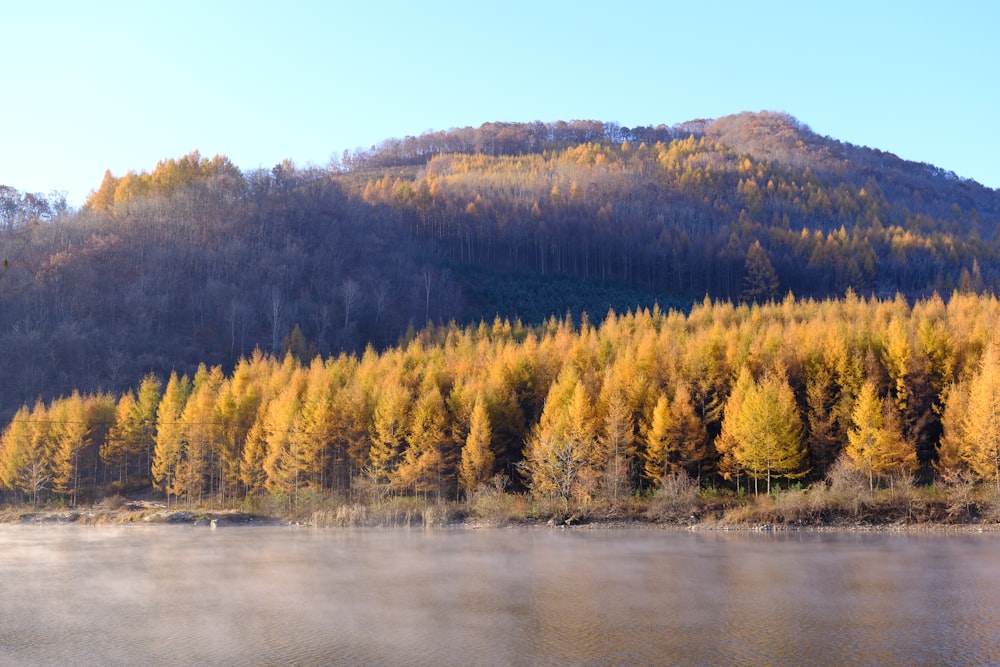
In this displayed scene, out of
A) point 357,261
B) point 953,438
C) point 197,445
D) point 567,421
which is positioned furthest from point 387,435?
point 357,261

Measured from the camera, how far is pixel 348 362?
72.7 meters

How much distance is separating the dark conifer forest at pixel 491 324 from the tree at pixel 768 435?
225 mm

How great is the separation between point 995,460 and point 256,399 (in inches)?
1936

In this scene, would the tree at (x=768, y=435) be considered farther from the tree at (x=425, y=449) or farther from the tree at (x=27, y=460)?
the tree at (x=27, y=460)

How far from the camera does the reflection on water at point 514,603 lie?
18156 mm

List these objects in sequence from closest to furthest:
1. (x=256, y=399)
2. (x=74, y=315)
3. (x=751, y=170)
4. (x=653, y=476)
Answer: (x=653, y=476)
(x=256, y=399)
(x=74, y=315)
(x=751, y=170)

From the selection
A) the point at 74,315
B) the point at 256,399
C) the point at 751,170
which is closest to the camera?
the point at 256,399

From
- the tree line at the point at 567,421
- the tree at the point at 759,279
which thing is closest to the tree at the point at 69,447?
the tree line at the point at 567,421

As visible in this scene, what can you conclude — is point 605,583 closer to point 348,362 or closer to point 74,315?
point 348,362

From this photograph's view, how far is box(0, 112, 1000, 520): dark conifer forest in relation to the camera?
1969 inches

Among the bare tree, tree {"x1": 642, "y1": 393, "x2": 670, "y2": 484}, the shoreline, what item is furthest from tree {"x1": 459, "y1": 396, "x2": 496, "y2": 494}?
the bare tree

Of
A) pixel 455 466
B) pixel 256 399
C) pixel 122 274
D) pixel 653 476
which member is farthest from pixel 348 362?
pixel 122 274

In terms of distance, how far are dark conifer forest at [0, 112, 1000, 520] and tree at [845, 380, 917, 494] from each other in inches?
6.4

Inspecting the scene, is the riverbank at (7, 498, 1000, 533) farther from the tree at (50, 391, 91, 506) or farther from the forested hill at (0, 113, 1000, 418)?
the forested hill at (0, 113, 1000, 418)
